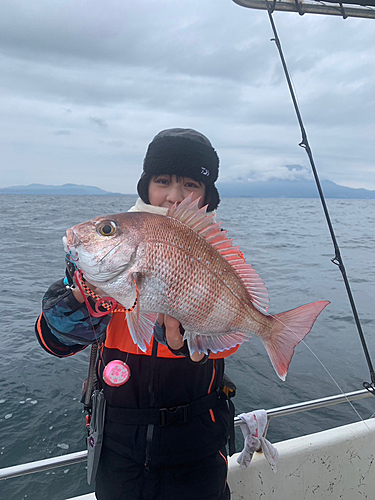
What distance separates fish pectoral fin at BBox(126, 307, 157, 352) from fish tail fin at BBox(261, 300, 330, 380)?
2.11 feet

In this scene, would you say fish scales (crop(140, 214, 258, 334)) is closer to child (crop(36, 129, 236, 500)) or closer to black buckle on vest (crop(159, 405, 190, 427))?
child (crop(36, 129, 236, 500))

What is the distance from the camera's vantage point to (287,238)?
2241 cm

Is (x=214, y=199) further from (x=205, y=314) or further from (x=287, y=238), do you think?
(x=287, y=238)

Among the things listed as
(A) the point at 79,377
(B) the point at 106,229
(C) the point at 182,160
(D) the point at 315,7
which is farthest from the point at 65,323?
(A) the point at 79,377

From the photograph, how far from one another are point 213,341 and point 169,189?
1098mm

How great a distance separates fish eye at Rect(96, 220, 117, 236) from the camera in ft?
5.01

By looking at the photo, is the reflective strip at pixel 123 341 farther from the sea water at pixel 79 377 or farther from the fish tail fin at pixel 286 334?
the sea water at pixel 79 377

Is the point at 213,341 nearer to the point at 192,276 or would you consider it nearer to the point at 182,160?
the point at 192,276

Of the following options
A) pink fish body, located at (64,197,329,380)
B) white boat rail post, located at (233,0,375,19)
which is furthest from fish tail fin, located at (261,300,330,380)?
white boat rail post, located at (233,0,375,19)

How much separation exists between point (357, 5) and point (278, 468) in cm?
367

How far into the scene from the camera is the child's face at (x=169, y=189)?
91.1 inches

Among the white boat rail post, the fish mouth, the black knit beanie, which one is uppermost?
the white boat rail post

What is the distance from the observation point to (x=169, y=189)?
2.36m

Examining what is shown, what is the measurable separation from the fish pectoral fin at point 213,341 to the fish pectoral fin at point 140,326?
0.22 meters
